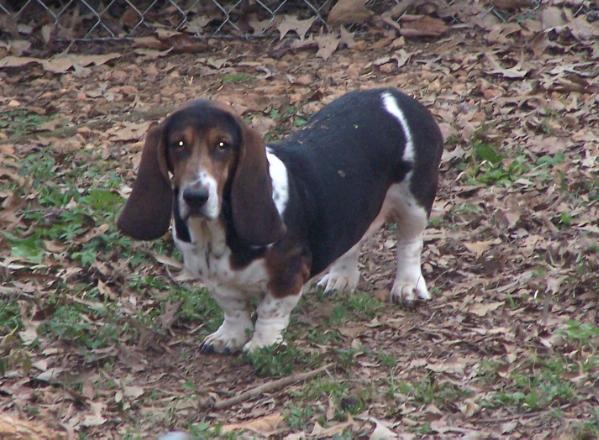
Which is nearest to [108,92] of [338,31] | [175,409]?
[338,31]

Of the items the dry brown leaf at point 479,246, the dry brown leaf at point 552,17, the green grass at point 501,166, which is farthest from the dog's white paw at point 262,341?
the dry brown leaf at point 552,17

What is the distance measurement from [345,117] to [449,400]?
152cm

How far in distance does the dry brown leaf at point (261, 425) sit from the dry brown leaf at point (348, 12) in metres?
4.62

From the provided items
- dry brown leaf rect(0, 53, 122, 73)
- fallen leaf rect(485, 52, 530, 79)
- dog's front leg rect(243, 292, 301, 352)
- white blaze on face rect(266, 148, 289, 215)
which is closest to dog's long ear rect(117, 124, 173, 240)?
white blaze on face rect(266, 148, 289, 215)

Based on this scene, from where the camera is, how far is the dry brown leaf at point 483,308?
5.82 m

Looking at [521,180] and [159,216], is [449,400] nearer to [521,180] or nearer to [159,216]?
[159,216]

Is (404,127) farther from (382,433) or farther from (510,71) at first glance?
(510,71)

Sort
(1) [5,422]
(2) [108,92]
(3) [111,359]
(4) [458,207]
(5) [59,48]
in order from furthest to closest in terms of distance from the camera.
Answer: (5) [59,48] < (2) [108,92] < (4) [458,207] < (3) [111,359] < (1) [5,422]

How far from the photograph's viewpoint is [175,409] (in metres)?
5.04

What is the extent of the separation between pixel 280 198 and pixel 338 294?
0.99 meters

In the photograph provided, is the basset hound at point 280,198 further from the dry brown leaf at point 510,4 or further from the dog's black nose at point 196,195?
the dry brown leaf at point 510,4

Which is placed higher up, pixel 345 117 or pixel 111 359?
pixel 345 117

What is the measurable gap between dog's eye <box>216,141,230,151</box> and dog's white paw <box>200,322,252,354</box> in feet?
3.09

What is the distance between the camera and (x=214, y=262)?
5.25 m
